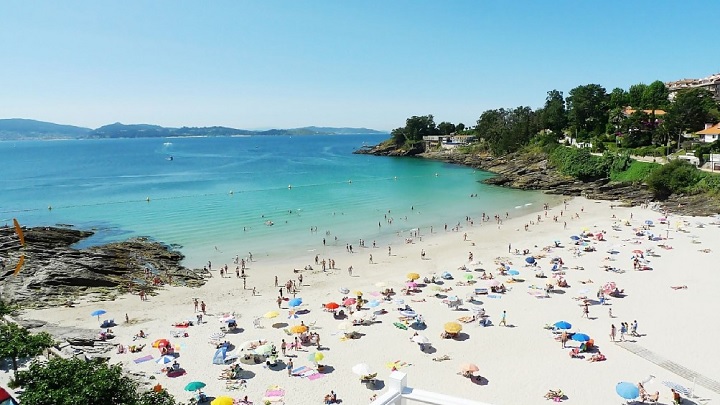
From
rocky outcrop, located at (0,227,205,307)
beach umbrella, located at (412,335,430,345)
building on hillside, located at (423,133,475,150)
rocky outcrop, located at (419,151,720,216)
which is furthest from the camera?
building on hillside, located at (423,133,475,150)

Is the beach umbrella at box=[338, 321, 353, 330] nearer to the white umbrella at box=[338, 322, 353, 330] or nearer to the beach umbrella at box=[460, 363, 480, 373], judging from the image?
the white umbrella at box=[338, 322, 353, 330]

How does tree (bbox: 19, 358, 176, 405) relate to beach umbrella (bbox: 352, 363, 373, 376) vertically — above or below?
above

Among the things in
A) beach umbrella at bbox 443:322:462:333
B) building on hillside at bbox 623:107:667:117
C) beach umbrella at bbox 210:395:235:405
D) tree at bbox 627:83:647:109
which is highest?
tree at bbox 627:83:647:109

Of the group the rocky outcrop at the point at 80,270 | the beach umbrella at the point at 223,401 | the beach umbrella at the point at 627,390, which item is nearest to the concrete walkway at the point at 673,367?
the beach umbrella at the point at 627,390

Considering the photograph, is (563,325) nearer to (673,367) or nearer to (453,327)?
(673,367)

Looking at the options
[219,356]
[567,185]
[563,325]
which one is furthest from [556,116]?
[219,356]

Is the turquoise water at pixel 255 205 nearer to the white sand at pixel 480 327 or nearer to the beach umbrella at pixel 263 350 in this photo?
the white sand at pixel 480 327

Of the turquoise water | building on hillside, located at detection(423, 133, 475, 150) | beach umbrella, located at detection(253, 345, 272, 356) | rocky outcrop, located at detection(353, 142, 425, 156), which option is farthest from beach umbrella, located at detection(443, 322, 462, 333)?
rocky outcrop, located at detection(353, 142, 425, 156)
